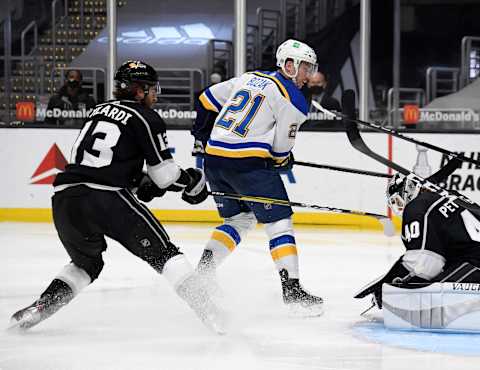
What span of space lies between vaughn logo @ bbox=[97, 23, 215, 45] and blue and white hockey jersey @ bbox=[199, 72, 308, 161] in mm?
4428

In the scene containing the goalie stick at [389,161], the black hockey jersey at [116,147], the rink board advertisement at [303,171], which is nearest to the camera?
the black hockey jersey at [116,147]

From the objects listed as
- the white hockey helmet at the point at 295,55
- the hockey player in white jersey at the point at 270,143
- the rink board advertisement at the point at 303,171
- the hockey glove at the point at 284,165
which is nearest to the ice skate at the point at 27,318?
Answer: the hockey player in white jersey at the point at 270,143

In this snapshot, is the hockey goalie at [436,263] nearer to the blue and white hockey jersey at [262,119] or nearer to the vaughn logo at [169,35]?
the blue and white hockey jersey at [262,119]

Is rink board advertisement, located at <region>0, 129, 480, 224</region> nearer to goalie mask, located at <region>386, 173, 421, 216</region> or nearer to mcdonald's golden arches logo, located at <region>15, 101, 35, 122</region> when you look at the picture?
mcdonald's golden arches logo, located at <region>15, 101, 35, 122</region>

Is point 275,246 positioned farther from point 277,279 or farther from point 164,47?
point 164,47

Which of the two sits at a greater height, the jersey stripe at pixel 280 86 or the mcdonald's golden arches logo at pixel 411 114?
the jersey stripe at pixel 280 86

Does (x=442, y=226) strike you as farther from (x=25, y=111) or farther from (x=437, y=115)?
(x=25, y=111)

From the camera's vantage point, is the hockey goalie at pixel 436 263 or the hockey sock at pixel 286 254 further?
the hockey sock at pixel 286 254

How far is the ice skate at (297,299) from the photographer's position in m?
4.56

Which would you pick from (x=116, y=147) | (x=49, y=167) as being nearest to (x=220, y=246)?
(x=116, y=147)

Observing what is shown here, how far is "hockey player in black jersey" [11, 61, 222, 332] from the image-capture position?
13.0 feet

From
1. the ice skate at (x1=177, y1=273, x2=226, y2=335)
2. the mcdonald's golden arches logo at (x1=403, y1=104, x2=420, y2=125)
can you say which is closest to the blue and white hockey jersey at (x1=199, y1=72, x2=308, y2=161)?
the ice skate at (x1=177, y1=273, x2=226, y2=335)

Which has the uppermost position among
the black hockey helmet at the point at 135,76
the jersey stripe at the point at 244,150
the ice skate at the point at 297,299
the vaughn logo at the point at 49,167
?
the black hockey helmet at the point at 135,76

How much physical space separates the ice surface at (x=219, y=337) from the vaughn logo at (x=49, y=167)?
2.19m
